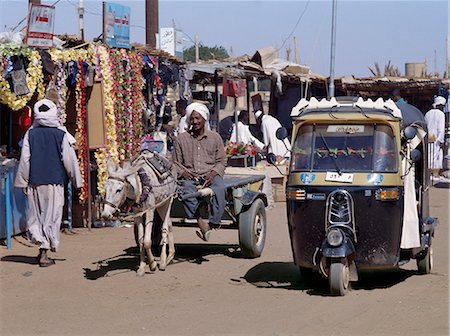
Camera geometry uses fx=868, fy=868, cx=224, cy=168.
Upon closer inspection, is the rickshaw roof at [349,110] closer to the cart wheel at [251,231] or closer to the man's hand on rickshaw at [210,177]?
the man's hand on rickshaw at [210,177]

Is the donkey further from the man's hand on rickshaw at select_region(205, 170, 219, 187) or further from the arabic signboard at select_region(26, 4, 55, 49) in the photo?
the arabic signboard at select_region(26, 4, 55, 49)

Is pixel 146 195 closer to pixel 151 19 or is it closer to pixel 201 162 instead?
pixel 201 162

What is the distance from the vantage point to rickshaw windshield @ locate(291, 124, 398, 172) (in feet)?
28.9

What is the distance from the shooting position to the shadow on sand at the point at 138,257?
10.4 meters

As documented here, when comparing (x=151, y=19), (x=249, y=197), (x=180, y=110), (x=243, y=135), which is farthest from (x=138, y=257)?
(x=151, y=19)

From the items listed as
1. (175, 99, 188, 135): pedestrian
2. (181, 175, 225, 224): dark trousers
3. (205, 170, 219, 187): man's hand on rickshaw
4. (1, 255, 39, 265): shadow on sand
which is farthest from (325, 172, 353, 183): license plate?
(175, 99, 188, 135): pedestrian

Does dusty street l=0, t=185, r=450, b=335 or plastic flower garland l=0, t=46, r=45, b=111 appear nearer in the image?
dusty street l=0, t=185, r=450, b=335

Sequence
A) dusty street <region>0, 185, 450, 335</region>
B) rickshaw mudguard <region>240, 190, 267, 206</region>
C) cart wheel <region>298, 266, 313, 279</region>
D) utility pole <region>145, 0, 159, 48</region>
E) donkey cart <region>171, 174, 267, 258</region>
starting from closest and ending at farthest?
dusty street <region>0, 185, 450, 335</region>
cart wheel <region>298, 266, 313, 279</region>
donkey cart <region>171, 174, 267, 258</region>
rickshaw mudguard <region>240, 190, 267, 206</region>
utility pole <region>145, 0, 159, 48</region>

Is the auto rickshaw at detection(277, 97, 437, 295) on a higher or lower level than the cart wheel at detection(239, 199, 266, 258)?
higher

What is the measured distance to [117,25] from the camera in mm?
14953

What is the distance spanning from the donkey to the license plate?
224 cm

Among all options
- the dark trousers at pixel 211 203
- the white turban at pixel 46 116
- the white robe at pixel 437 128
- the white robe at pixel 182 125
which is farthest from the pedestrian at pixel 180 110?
the white robe at pixel 437 128

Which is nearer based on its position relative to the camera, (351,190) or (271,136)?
(351,190)

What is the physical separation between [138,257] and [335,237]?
12.1ft
